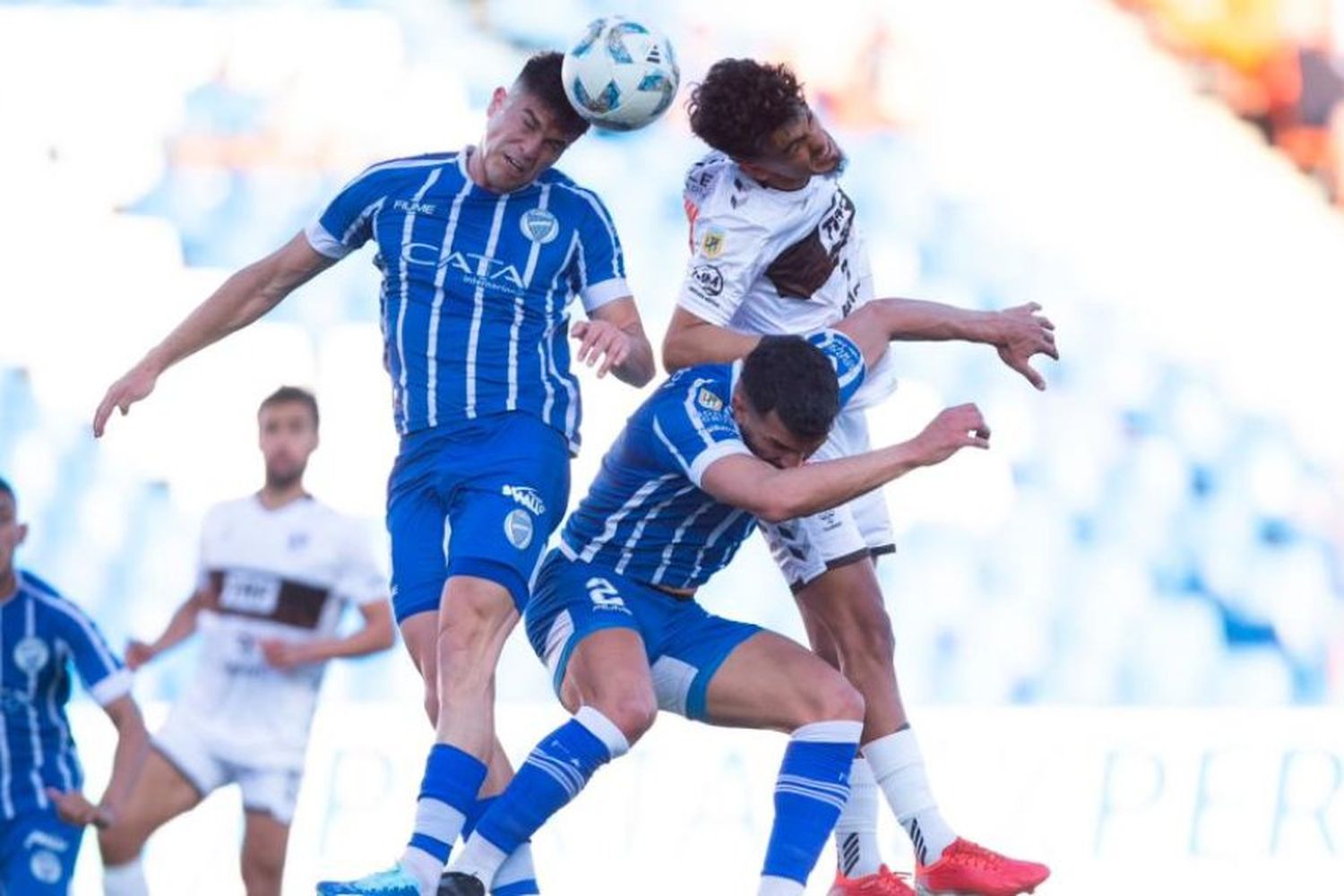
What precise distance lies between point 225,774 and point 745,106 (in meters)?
2.91

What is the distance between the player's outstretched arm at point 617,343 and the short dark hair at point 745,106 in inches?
17.4

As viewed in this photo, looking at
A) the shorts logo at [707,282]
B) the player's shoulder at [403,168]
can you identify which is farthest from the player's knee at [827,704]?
the player's shoulder at [403,168]

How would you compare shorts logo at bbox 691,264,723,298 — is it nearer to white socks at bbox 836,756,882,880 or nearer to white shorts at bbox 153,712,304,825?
white socks at bbox 836,756,882,880

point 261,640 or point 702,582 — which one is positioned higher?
point 702,582

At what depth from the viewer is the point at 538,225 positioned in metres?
5.88

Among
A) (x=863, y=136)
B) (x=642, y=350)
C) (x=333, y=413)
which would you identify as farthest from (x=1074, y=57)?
(x=642, y=350)

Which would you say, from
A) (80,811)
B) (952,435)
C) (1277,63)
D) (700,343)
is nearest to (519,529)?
(700,343)

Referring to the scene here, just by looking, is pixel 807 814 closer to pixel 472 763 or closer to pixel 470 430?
pixel 472 763

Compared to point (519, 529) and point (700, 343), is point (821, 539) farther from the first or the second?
point (519, 529)

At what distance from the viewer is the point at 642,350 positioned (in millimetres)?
5672

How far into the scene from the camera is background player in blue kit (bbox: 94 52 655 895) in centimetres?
556

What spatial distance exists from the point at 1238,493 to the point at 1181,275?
1035 mm

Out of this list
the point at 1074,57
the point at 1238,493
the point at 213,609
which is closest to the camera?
the point at 213,609

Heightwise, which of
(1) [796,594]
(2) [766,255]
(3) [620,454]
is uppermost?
(2) [766,255]
